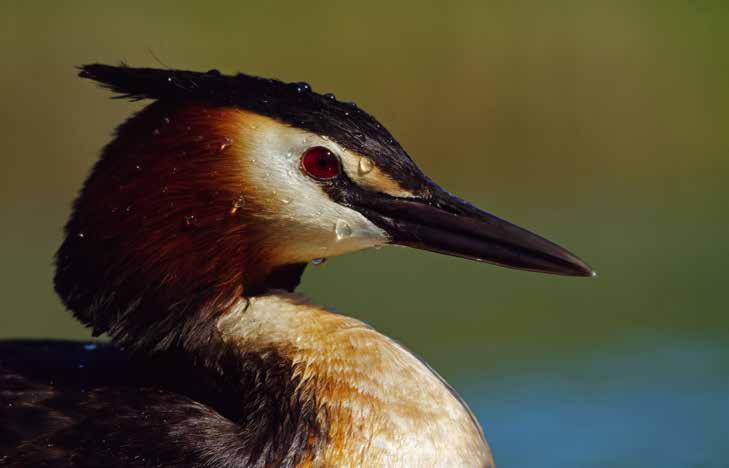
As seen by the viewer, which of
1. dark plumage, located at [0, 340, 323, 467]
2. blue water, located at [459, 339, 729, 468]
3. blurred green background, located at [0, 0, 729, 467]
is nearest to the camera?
dark plumage, located at [0, 340, 323, 467]

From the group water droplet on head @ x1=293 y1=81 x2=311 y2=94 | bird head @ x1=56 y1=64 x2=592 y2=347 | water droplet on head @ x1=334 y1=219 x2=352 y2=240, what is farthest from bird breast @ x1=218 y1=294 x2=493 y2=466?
water droplet on head @ x1=293 y1=81 x2=311 y2=94

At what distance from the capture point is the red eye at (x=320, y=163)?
3.31m

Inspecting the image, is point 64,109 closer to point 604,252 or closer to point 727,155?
point 604,252

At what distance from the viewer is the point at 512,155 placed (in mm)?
8805

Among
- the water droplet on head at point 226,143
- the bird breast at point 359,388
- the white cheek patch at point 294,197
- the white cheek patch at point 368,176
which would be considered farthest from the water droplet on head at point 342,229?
the water droplet on head at point 226,143

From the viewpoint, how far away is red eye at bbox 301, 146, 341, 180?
331 cm

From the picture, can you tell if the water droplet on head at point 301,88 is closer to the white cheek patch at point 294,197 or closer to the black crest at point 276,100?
the black crest at point 276,100

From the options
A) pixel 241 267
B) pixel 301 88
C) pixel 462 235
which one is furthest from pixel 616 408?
pixel 301 88

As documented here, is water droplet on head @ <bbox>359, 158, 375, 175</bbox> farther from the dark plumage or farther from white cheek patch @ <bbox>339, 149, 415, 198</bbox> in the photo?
the dark plumage

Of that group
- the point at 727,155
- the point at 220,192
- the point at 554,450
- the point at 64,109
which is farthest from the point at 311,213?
the point at 727,155

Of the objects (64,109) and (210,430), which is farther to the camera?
(64,109)

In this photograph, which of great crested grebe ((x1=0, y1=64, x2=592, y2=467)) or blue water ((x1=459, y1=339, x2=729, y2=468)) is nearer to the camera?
great crested grebe ((x1=0, y1=64, x2=592, y2=467))

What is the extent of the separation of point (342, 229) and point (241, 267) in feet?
1.00

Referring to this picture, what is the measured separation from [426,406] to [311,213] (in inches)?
25.3
